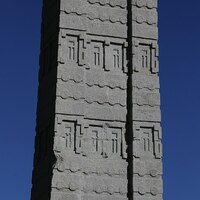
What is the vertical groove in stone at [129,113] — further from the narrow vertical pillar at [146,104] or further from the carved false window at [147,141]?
the carved false window at [147,141]

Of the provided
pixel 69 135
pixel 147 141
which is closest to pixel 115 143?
pixel 147 141

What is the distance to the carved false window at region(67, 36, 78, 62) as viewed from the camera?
470 inches

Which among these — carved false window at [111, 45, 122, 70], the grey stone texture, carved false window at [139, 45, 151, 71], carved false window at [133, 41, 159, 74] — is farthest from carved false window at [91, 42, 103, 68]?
carved false window at [139, 45, 151, 71]

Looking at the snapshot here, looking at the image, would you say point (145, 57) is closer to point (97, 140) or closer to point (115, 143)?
point (115, 143)

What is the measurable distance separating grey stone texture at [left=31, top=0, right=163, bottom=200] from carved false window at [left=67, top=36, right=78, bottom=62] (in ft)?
0.06

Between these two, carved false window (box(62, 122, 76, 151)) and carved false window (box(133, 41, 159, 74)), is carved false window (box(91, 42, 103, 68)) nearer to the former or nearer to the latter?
carved false window (box(133, 41, 159, 74))

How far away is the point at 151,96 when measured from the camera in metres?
12.0

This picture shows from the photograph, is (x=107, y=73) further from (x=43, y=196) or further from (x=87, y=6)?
(x=43, y=196)

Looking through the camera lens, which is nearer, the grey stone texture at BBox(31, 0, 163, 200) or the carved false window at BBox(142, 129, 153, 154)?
the grey stone texture at BBox(31, 0, 163, 200)

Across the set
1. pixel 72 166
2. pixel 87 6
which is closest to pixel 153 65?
pixel 87 6

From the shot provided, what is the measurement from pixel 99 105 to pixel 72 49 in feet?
4.10

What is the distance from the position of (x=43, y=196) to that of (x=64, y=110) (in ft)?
5.34

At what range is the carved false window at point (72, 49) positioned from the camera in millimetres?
11938

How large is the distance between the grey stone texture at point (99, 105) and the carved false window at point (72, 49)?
0.02m
